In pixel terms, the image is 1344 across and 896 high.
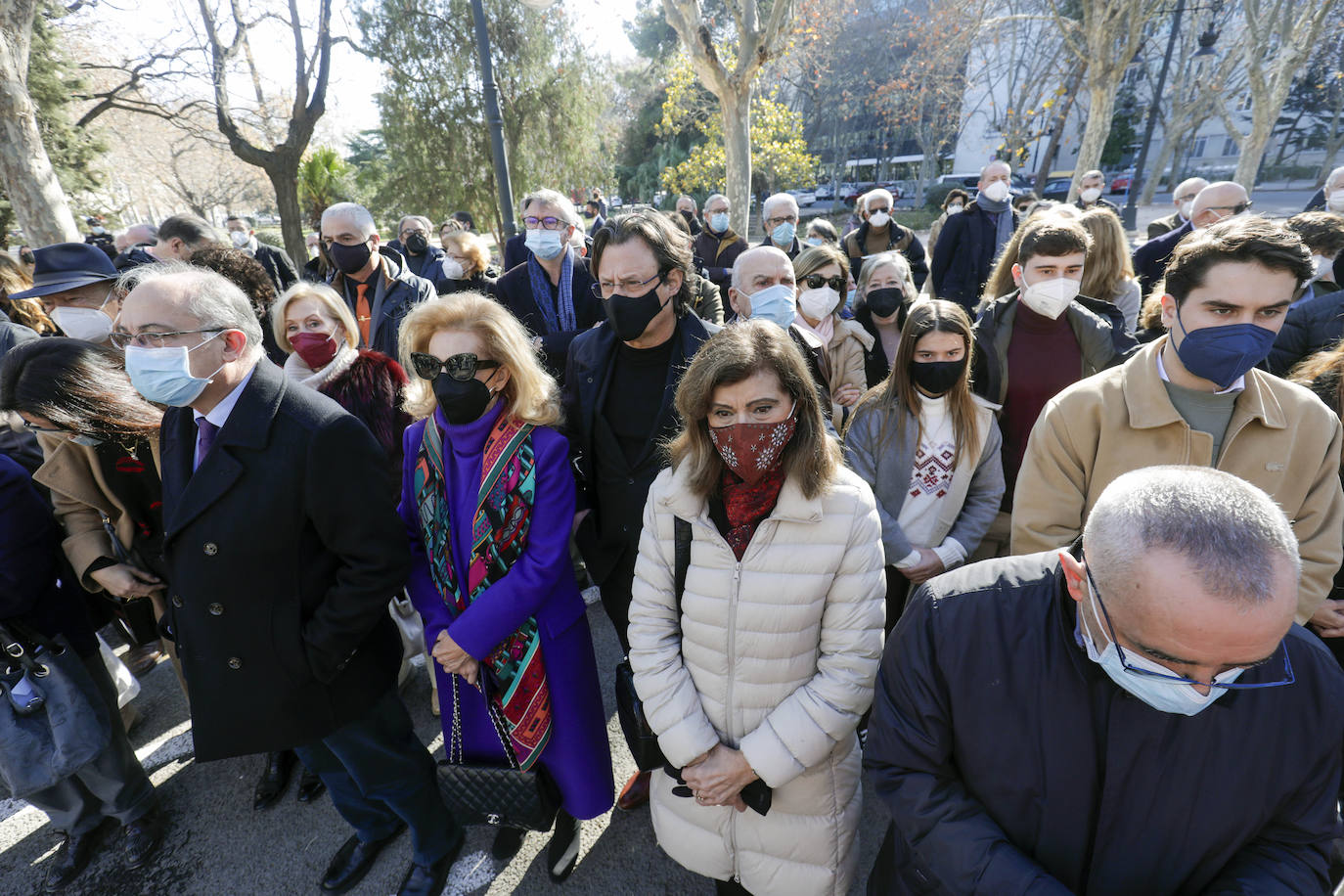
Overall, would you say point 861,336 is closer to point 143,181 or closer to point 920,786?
point 920,786

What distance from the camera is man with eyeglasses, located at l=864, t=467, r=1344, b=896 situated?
3.45ft

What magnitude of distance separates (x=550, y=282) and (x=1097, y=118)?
45.5 ft

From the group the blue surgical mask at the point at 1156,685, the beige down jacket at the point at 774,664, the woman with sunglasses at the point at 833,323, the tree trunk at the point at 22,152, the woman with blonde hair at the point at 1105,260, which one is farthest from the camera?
the tree trunk at the point at 22,152

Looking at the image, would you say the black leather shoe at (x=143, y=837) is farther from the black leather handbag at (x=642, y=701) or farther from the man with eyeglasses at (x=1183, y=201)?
the man with eyeglasses at (x=1183, y=201)

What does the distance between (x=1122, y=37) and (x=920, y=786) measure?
16.9m

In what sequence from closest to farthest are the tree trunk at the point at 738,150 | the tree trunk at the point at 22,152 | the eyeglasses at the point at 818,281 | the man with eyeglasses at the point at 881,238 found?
the eyeglasses at the point at 818,281
the man with eyeglasses at the point at 881,238
the tree trunk at the point at 22,152
the tree trunk at the point at 738,150

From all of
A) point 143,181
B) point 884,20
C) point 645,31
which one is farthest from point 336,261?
point 143,181

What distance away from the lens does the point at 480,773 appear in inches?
85.4

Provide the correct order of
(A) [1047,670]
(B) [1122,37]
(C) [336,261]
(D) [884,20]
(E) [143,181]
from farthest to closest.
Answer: (E) [143,181], (D) [884,20], (B) [1122,37], (C) [336,261], (A) [1047,670]

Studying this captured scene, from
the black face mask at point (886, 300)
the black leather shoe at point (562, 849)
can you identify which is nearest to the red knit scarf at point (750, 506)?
the black leather shoe at point (562, 849)

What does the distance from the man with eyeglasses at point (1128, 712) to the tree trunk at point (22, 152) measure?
10530mm

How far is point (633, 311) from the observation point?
8.10 feet

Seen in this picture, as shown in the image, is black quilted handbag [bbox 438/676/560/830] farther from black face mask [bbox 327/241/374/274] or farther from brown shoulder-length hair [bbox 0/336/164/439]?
black face mask [bbox 327/241/374/274]

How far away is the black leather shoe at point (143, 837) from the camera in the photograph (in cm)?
268
